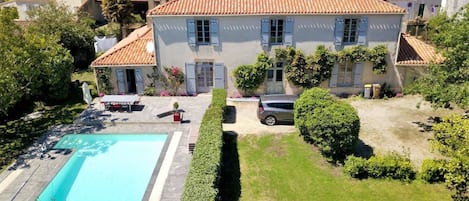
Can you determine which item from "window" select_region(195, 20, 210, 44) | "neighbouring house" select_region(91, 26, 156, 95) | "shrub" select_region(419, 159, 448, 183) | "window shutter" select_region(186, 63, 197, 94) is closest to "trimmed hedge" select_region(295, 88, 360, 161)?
"shrub" select_region(419, 159, 448, 183)

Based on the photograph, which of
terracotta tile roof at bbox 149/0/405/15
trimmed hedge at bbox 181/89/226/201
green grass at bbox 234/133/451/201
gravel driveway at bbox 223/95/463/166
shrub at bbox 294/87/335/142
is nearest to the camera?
trimmed hedge at bbox 181/89/226/201

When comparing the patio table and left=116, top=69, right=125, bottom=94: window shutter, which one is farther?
left=116, top=69, right=125, bottom=94: window shutter

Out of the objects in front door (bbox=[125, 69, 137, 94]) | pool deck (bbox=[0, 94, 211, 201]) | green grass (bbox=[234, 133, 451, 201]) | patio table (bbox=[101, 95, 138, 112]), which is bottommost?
green grass (bbox=[234, 133, 451, 201])

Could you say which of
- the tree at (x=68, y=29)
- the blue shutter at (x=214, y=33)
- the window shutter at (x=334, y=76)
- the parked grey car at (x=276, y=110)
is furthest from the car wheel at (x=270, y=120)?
the tree at (x=68, y=29)

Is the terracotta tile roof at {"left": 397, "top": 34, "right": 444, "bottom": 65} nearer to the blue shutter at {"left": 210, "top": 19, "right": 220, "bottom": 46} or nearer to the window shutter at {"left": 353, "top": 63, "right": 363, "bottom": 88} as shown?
the window shutter at {"left": 353, "top": 63, "right": 363, "bottom": 88}

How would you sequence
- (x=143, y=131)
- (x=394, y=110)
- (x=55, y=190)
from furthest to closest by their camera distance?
(x=394, y=110) → (x=143, y=131) → (x=55, y=190)

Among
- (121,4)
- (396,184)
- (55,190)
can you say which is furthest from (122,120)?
(121,4)

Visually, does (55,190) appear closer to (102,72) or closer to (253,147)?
(253,147)
